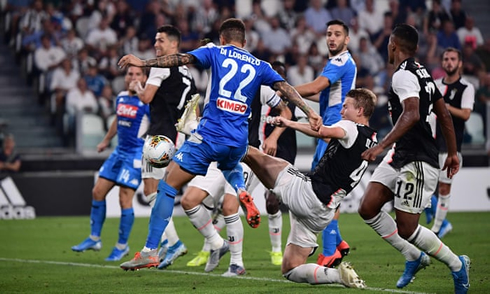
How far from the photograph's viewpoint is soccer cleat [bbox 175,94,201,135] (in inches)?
326

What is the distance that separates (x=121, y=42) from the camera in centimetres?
2064

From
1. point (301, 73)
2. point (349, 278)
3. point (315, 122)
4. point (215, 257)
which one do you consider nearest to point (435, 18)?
point (301, 73)

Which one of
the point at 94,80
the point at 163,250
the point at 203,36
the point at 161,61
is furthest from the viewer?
the point at 203,36

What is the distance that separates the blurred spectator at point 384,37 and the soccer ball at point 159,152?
13905 millimetres

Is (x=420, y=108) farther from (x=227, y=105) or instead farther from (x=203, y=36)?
(x=203, y=36)

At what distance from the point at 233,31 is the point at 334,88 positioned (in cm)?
180

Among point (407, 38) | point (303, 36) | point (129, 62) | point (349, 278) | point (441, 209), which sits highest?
point (407, 38)

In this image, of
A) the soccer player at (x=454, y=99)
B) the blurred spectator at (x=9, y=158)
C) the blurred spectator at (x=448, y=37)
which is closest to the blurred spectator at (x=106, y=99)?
the blurred spectator at (x=9, y=158)

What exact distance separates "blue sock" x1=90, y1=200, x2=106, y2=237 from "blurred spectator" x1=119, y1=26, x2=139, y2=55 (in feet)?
32.6

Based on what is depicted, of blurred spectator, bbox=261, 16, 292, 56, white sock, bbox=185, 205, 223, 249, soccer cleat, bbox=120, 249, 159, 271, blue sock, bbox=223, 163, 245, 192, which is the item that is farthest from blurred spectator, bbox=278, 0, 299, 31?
soccer cleat, bbox=120, 249, 159, 271

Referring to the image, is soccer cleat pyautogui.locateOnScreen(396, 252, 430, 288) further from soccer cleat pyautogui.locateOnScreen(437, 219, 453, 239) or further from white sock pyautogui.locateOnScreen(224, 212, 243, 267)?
soccer cleat pyautogui.locateOnScreen(437, 219, 453, 239)

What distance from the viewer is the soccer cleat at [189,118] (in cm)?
829

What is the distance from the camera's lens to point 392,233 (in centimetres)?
776

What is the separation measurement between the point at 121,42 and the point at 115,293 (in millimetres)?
13631
